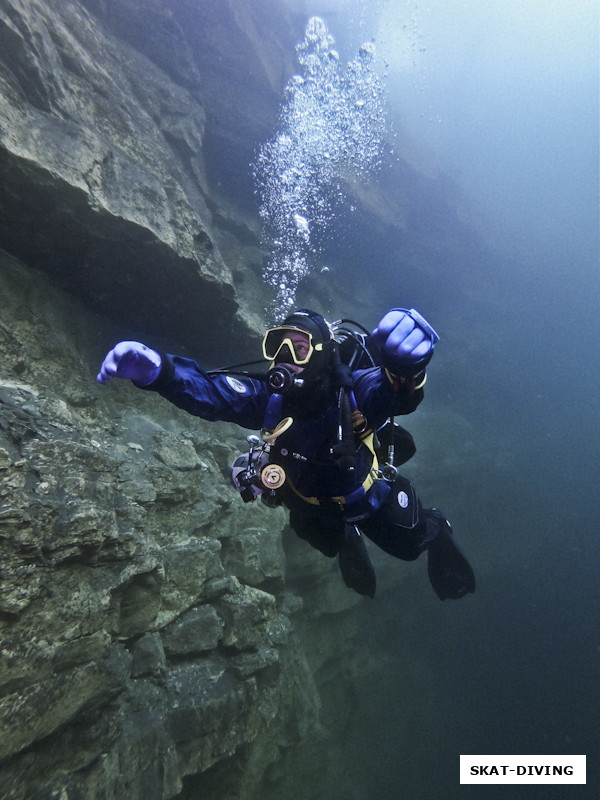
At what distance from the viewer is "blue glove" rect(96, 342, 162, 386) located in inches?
84.0

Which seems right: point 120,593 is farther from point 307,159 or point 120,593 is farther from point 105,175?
point 307,159

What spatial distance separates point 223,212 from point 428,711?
670 inches

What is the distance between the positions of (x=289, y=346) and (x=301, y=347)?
9 cm

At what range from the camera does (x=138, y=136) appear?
20.7 feet

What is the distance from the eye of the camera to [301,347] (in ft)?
8.04

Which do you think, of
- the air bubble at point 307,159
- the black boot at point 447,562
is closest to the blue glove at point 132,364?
the black boot at point 447,562

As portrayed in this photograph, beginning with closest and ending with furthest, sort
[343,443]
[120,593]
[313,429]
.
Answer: [343,443], [313,429], [120,593]

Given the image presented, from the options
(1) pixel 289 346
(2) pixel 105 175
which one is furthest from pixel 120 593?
(2) pixel 105 175

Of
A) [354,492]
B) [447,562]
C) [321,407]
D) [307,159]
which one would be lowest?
[447,562]

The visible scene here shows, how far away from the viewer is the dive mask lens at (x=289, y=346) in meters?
2.40

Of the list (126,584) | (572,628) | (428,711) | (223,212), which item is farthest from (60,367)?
(572,628)

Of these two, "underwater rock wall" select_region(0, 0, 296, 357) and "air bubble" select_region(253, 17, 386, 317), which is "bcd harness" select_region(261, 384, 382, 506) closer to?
"underwater rock wall" select_region(0, 0, 296, 357)

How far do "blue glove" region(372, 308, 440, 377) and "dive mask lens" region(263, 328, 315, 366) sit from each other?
1.54 ft

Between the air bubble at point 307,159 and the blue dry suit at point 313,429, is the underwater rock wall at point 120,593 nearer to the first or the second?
the blue dry suit at point 313,429
